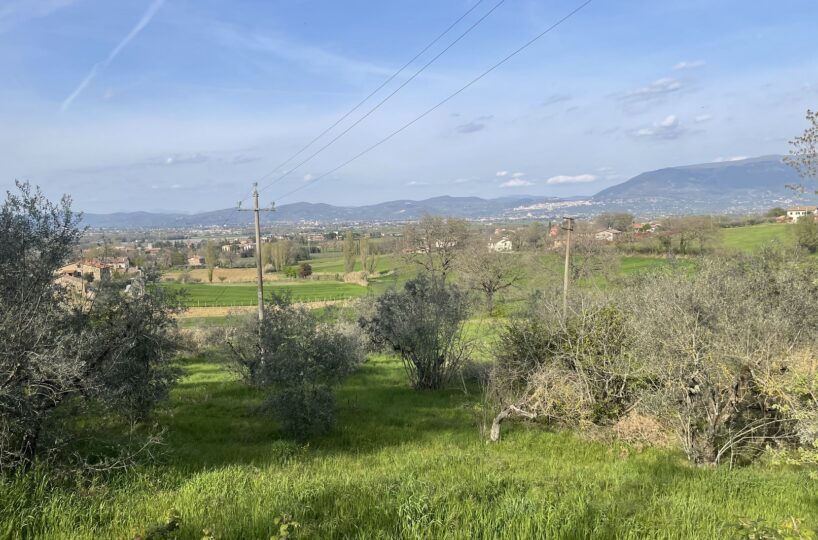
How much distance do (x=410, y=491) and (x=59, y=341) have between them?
4.85m

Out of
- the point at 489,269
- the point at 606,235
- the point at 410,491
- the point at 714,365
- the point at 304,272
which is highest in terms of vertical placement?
the point at 606,235

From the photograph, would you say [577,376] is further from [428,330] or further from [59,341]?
[59,341]

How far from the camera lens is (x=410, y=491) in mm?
5414

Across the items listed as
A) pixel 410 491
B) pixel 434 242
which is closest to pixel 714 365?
pixel 410 491

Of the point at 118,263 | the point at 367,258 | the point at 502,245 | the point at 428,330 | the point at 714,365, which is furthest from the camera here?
the point at 367,258

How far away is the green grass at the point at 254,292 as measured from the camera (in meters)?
57.8

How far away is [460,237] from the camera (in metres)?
55.9

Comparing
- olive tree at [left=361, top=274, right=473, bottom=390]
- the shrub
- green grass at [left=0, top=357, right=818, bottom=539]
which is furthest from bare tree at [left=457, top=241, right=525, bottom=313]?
the shrub

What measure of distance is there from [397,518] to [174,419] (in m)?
10.0

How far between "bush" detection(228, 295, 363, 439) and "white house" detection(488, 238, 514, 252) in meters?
42.0

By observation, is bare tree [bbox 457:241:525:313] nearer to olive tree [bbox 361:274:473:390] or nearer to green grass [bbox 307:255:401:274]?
green grass [bbox 307:255:401:274]

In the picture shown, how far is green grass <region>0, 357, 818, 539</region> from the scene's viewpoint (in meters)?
4.46

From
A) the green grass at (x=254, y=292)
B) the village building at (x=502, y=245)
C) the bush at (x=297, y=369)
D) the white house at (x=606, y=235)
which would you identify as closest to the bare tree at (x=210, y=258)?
the green grass at (x=254, y=292)

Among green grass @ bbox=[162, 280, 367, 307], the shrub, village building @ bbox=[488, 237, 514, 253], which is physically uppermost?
village building @ bbox=[488, 237, 514, 253]
